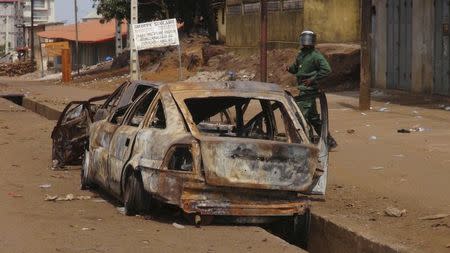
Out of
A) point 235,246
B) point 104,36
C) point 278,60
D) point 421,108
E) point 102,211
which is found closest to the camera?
point 235,246

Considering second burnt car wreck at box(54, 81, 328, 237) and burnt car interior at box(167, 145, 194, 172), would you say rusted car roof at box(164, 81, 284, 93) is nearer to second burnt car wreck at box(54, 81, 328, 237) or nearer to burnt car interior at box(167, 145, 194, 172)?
second burnt car wreck at box(54, 81, 328, 237)

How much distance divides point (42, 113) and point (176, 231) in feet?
59.6

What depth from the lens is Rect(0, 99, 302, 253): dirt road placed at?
6809 mm

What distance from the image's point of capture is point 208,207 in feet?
24.1

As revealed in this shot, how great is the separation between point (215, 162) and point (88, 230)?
4.67 ft

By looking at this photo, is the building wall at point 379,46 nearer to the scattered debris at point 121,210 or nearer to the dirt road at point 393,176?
the dirt road at point 393,176

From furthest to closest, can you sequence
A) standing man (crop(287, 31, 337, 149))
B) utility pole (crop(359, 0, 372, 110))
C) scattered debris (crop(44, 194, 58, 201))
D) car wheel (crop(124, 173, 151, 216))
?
utility pole (crop(359, 0, 372, 110)), standing man (crop(287, 31, 337, 149)), scattered debris (crop(44, 194, 58, 201)), car wheel (crop(124, 173, 151, 216))

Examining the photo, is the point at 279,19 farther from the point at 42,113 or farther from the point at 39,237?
the point at 39,237

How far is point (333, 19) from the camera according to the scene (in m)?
26.2

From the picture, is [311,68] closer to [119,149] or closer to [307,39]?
[307,39]

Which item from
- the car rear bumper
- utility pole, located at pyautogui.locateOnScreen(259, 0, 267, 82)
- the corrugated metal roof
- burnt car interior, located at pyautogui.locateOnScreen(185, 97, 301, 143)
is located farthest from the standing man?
the corrugated metal roof

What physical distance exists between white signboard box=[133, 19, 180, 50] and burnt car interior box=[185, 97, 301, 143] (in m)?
10.8

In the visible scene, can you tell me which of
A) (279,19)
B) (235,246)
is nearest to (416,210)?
(235,246)

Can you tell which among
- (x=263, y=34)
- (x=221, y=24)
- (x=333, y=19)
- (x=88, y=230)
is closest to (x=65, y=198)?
(x=88, y=230)
